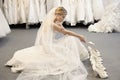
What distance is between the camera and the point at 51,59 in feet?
9.00

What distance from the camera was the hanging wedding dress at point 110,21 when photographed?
4699mm

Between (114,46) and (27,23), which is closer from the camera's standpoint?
(114,46)

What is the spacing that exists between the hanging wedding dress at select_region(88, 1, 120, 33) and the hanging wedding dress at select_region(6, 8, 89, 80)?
1.77 meters

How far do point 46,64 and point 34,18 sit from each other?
2.48 metres

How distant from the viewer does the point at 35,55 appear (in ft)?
9.42

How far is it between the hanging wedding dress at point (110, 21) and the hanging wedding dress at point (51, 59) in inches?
69.6

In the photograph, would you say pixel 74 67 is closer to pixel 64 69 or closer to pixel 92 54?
pixel 64 69

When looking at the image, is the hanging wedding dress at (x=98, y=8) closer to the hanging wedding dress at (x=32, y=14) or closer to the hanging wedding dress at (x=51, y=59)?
the hanging wedding dress at (x=32, y=14)

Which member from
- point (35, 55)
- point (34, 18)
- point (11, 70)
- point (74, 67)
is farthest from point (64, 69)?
point (34, 18)

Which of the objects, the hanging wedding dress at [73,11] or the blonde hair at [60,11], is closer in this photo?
the blonde hair at [60,11]

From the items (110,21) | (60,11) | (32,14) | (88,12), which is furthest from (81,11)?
(60,11)

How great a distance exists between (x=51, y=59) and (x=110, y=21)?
2299 mm

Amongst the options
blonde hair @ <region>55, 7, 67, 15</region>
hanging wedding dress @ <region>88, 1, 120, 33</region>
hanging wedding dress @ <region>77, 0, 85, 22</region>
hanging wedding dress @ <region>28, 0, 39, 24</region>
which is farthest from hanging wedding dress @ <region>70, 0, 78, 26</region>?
blonde hair @ <region>55, 7, 67, 15</region>

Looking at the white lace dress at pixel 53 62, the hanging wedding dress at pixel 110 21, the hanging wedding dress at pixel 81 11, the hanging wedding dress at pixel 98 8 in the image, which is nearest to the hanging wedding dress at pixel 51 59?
the white lace dress at pixel 53 62
